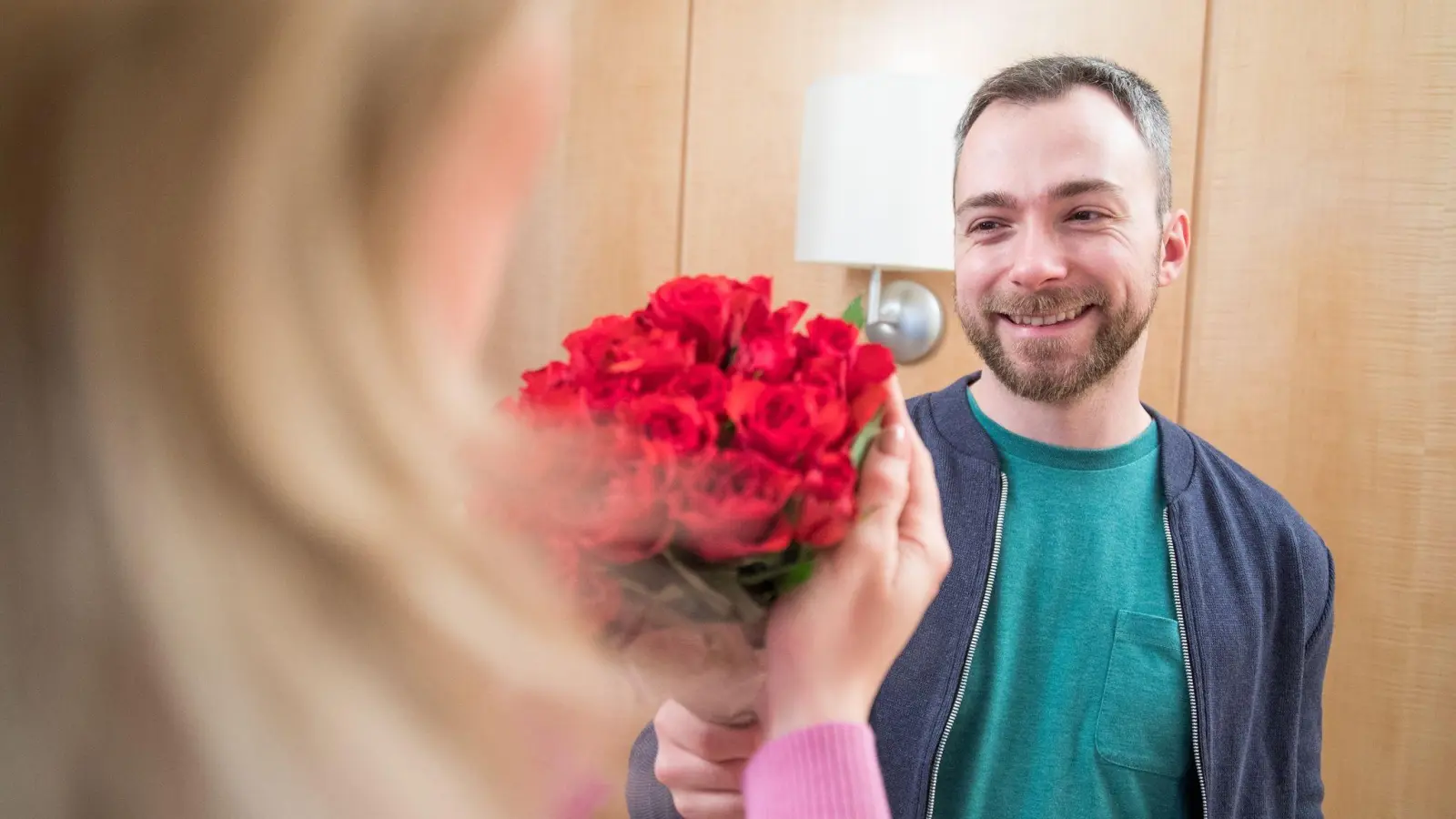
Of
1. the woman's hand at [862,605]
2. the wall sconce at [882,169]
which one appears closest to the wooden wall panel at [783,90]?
the wall sconce at [882,169]

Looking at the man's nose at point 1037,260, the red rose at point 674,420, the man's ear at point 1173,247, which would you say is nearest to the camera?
the red rose at point 674,420

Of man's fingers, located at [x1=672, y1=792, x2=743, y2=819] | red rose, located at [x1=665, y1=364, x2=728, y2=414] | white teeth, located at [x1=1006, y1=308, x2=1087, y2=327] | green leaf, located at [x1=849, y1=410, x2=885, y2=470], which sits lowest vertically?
man's fingers, located at [x1=672, y1=792, x2=743, y2=819]

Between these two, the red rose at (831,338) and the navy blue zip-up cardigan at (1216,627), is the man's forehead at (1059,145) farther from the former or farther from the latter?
the red rose at (831,338)

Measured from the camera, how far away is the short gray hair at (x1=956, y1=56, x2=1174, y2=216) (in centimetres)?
150

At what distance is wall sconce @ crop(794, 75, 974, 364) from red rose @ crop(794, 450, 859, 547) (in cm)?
154

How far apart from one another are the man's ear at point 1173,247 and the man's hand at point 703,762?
3.95 ft

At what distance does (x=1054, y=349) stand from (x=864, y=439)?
3.48 feet

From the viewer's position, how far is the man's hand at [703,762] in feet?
1.55

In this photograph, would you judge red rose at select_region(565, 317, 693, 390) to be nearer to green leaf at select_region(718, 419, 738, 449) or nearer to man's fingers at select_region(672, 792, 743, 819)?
green leaf at select_region(718, 419, 738, 449)

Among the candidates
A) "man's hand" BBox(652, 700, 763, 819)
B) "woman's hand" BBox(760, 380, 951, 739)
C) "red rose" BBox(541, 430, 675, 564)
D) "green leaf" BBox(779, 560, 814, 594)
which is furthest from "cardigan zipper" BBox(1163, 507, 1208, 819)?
"red rose" BBox(541, 430, 675, 564)

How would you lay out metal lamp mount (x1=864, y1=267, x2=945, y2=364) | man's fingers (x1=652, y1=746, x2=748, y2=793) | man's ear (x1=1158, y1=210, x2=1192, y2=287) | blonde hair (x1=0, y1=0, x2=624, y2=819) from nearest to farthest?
blonde hair (x1=0, y1=0, x2=624, y2=819) → man's fingers (x1=652, y1=746, x2=748, y2=793) → man's ear (x1=1158, y1=210, x2=1192, y2=287) → metal lamp mount (x1=864, y1=267, x2=945, y2=364)

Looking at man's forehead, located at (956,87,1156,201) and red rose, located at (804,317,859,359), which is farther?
man's forehead, located at (956,87,1156,201)

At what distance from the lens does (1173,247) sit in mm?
1645

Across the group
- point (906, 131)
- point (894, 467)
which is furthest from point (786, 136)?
point (894, 467)
